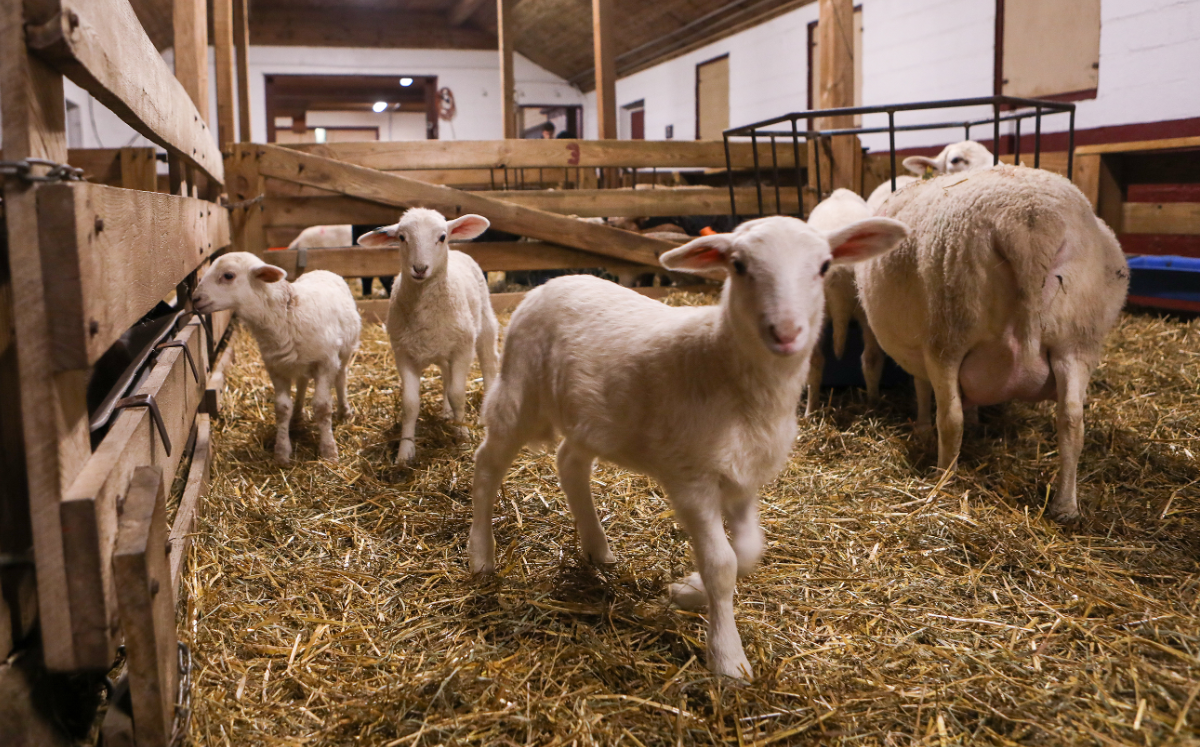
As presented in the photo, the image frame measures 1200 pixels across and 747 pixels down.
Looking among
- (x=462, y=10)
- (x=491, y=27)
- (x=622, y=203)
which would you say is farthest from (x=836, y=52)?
(x=491, y=27)

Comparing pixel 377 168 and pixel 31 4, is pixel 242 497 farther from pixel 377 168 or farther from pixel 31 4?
pixel 377 168

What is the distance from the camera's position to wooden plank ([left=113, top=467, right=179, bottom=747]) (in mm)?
1473

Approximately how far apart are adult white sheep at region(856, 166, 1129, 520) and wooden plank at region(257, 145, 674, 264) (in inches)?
153

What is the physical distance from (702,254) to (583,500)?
2.98 ft

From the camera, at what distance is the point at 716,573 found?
1.92m

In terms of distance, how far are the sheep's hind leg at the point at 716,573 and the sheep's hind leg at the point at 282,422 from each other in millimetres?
2278

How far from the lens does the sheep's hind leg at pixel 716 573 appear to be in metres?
1.93

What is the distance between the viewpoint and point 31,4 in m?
1.34

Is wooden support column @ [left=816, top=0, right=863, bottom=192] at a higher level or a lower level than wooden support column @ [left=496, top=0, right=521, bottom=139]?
lower

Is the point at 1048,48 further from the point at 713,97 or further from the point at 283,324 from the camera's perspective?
the point at 713,97

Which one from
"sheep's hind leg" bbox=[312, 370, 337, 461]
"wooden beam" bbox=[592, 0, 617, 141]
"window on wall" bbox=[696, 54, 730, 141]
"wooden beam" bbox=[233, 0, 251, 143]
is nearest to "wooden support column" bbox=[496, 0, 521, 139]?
"wooden beam" bbox=[592, 0, 617, 141]

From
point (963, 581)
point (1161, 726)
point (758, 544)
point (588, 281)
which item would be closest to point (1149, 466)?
point (963, 581)

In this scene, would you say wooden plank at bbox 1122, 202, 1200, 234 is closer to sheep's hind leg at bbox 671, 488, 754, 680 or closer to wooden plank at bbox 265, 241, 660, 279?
wooden plank at bbox 265, 241, 660, 279

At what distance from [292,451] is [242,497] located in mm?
678
